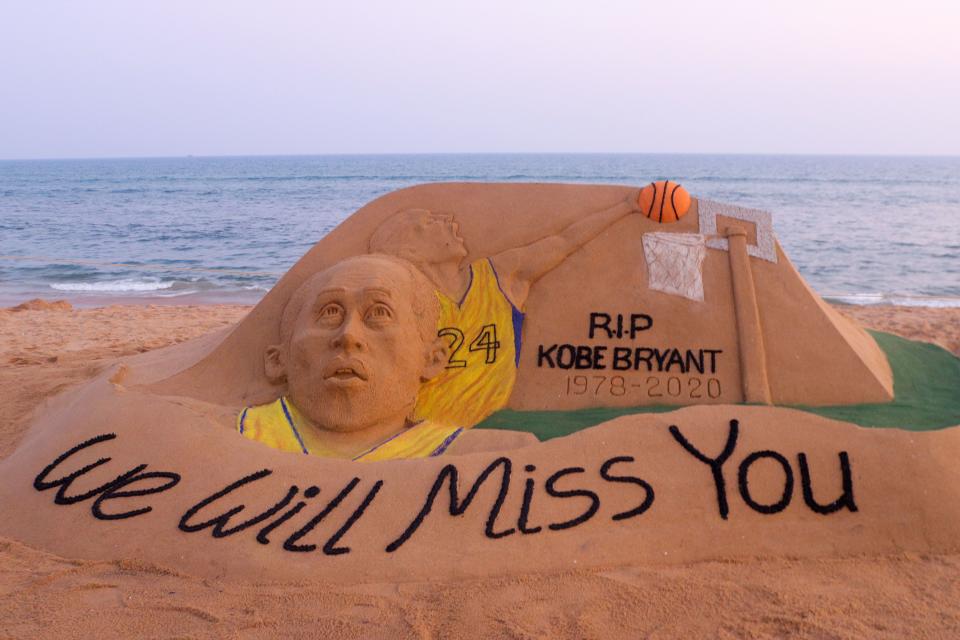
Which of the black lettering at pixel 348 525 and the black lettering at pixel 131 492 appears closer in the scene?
the black lettering at pixel 348 525

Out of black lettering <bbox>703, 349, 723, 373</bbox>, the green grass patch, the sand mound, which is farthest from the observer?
the sand mound

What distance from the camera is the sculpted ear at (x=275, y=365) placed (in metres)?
4.56

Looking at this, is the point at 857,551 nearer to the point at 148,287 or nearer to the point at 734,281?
the point at 734,281

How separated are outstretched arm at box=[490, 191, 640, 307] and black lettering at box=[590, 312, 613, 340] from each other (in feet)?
1.39

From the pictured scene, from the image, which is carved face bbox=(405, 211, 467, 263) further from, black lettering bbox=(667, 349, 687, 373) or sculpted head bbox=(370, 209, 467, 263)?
black lettering bbox=(667, 349, 687, 373)

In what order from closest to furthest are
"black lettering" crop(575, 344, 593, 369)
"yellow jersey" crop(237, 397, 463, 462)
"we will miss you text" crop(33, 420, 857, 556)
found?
"we will miss you text" crop(33, 420, 857, 556) → "yellow jersey" crop(237, 397, 463, 462) → "black lettering" crop(575, 344, 593, 369)

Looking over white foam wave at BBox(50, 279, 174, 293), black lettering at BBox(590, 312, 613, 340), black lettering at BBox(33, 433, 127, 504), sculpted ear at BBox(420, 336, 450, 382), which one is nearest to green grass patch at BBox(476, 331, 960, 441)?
sculpted ear at BBox(420, 336, 450, 382)

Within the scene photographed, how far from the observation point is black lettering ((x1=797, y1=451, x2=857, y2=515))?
11.0ft

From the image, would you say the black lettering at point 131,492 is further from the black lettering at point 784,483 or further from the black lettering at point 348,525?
the black lettering at point 784,483

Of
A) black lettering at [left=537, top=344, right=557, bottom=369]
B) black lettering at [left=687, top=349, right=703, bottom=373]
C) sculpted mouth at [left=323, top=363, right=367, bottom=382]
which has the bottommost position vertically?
black lettering at [left=687, top=349, right=703, bottom=373]

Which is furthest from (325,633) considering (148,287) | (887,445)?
(148,287)

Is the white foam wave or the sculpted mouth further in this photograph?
the white foam wave

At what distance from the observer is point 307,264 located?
16.5 ft

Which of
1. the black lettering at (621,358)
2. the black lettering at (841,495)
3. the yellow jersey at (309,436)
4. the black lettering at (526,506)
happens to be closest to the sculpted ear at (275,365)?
the yellow jersey at (309,436)
